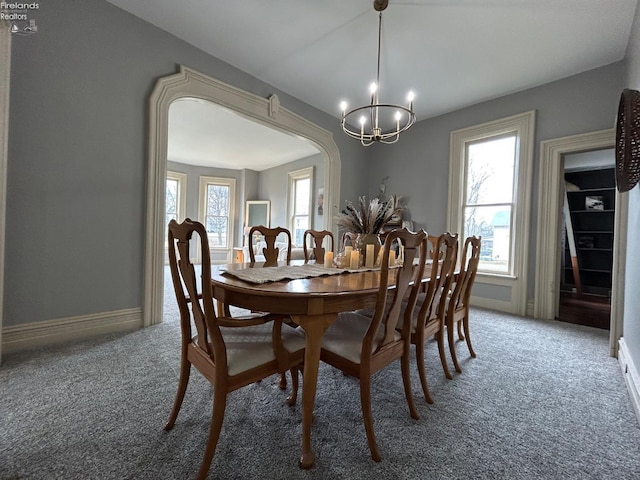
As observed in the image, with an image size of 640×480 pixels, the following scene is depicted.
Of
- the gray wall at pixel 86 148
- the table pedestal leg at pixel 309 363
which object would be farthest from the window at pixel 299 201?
the table pedestal leg at pixel 309 363

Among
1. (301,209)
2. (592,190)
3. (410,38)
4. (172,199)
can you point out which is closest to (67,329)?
(410,38)

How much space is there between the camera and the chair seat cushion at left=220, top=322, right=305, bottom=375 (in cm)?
117

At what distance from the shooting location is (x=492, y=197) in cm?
388

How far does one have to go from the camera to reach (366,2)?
2314 millimetres

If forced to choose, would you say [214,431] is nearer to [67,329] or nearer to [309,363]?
[309,363]

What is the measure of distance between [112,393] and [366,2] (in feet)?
11.3

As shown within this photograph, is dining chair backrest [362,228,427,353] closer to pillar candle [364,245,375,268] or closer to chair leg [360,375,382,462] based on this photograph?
chair leg [360,375,382,462]

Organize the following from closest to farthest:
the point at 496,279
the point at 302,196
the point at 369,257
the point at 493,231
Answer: the point at 369,257 → the point at 496,279 → the point at 493,231 → the point at 302,196

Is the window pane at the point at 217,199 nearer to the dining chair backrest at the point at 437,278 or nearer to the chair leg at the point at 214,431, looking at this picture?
the dining chair backrest at the point at 437,278

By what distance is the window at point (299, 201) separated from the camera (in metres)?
6.73

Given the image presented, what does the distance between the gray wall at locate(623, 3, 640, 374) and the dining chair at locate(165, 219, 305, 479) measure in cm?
219

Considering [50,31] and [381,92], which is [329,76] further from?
[50,31]

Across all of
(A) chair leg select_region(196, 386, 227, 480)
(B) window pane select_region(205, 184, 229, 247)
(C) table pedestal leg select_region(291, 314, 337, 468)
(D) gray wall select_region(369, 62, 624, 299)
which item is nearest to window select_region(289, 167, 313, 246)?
(D) gray wall select_region(369, 62, 624, 299)

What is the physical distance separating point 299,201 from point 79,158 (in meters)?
5.00
